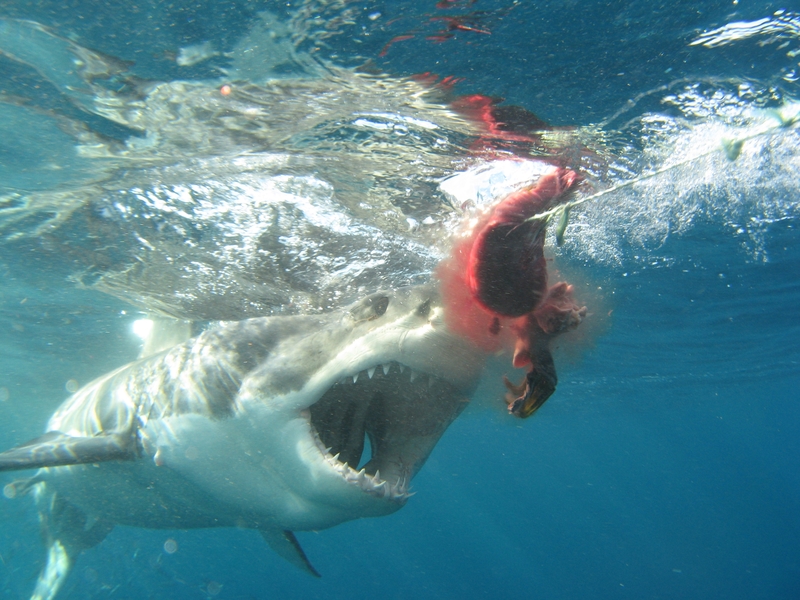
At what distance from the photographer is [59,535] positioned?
9.03 meters

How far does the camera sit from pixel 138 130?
19.0ft

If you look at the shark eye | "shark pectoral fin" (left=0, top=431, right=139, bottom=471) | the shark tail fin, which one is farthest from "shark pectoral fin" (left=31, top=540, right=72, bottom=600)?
the shark eye

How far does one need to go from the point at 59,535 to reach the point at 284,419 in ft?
26.8

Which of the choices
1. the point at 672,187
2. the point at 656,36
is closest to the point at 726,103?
the point at 656,36

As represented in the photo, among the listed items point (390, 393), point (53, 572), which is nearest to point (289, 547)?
point (390, 393)

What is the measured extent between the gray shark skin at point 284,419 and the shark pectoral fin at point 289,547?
2.29 feet

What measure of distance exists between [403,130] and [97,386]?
6044mm

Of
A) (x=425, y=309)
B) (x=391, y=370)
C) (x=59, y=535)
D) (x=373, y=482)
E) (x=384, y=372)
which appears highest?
(x=425, y=309)

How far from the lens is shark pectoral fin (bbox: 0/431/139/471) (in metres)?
4.95

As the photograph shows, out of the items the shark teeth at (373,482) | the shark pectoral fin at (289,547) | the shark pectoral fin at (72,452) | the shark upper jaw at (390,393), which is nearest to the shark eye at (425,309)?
the shark upper jaw at (390,393)

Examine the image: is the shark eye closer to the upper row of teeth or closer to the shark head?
the shark head

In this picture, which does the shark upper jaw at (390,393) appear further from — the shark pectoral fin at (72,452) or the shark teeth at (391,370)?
the shark pectoral fin at (72,452)

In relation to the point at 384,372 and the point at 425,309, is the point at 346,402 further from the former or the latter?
the point at 425,309

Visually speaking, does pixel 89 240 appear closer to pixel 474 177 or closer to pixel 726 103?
pixel 474 177
